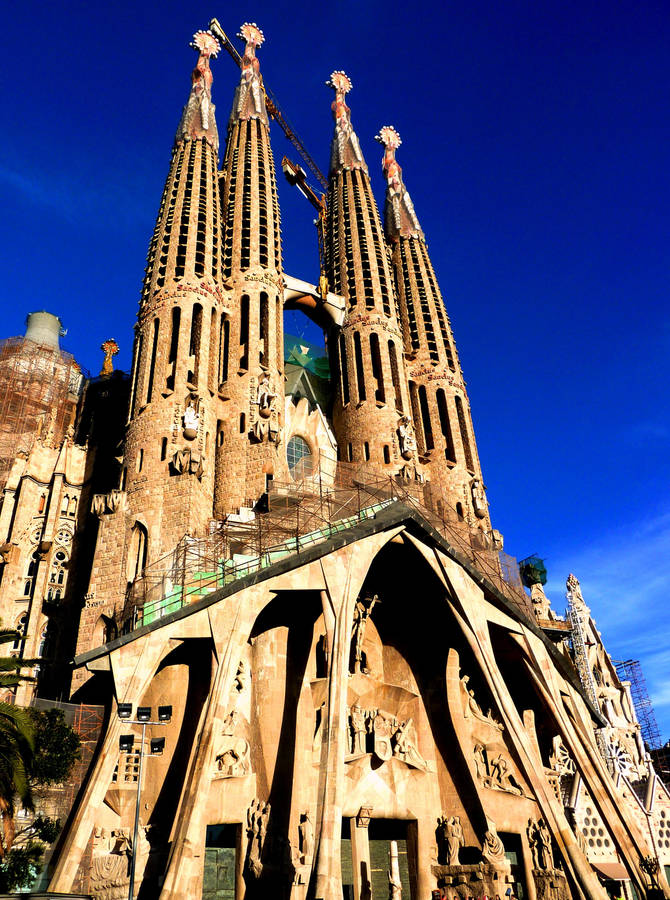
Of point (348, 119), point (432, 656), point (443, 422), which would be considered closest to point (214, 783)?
point (432, 656)

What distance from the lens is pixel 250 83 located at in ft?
153

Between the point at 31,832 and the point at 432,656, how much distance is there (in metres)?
14.6

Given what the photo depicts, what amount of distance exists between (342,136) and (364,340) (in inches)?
750


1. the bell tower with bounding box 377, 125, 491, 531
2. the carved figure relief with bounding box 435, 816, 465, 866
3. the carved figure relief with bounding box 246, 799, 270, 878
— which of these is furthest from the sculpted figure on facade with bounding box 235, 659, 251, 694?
the bell tower with bounding box 377, 125, 491, 531

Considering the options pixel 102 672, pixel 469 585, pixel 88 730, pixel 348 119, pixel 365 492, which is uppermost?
pixel 348 119

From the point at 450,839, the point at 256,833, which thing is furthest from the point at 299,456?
the point at 256,833

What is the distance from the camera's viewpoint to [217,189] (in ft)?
122

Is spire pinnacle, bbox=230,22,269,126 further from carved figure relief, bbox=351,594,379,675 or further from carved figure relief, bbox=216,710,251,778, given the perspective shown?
carved figure relief, bbox=216,710,251,778

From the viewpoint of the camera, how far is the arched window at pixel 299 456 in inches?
1380

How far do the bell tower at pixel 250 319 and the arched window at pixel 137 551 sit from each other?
150 inches

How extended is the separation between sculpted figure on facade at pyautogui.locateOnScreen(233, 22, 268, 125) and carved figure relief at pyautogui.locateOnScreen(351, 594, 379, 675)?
31.0 m

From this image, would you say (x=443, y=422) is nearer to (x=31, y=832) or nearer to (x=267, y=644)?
(x=267, y=644)

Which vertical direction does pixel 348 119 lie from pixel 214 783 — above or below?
above

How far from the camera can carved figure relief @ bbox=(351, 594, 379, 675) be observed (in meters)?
26.1
